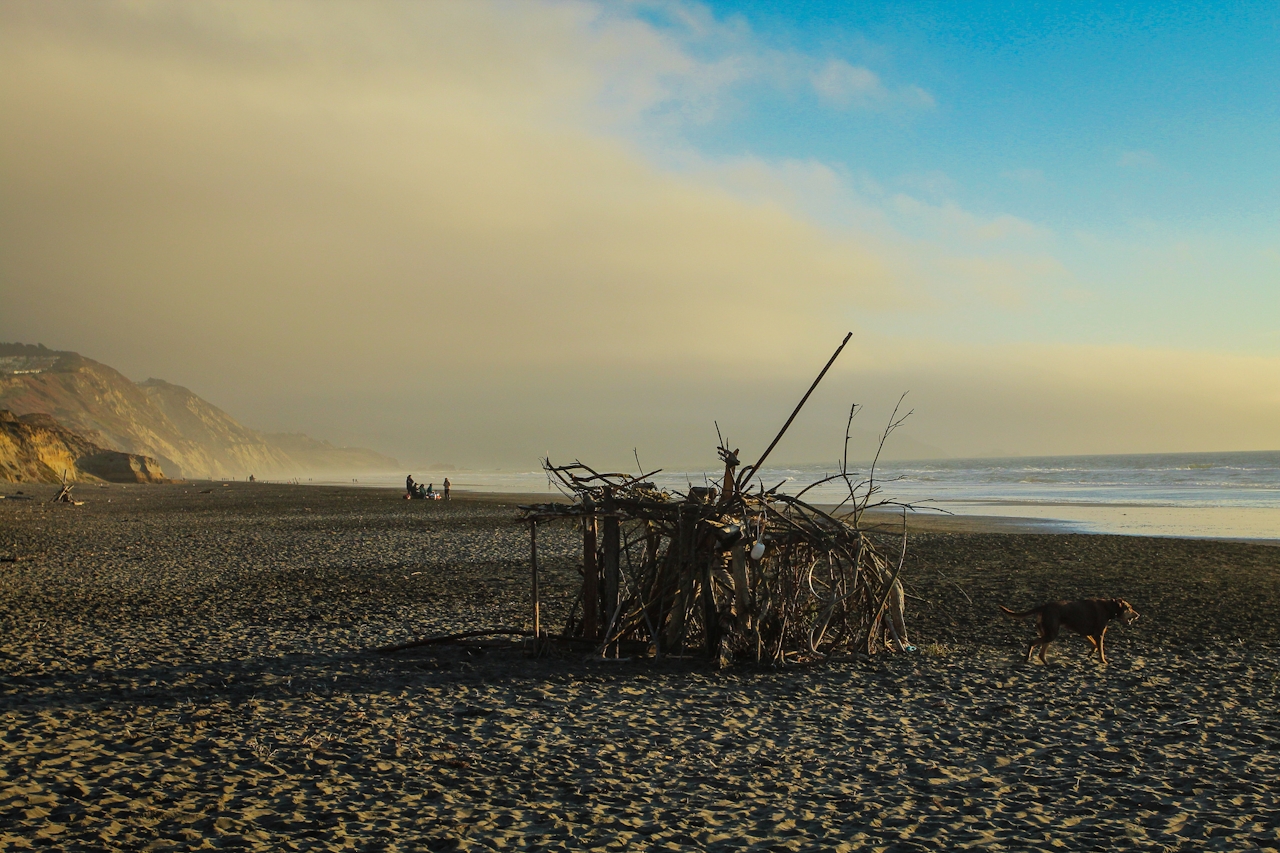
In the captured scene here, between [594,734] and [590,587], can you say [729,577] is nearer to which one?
[590,587]

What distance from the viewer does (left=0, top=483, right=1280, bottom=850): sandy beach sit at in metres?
4.70

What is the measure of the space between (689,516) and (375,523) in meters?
19.4

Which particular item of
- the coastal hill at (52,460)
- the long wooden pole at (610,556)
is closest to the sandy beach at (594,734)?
the long wooden pole at (610,556)

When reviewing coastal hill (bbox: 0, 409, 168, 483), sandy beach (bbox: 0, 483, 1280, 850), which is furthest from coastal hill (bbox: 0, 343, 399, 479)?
sandy beach (bbox: 0, 483, 1280, 850)

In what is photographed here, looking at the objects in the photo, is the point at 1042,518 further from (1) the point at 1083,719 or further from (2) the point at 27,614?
(2) the point at 27,614

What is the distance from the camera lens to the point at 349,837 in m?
4.54

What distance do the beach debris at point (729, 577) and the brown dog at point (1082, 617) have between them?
4.14 feet

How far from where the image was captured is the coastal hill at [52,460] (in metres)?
43.9

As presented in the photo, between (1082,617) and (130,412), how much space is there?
136123 mm

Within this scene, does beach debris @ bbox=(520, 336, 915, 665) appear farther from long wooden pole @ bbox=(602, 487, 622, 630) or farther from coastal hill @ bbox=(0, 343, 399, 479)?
coastal hill @ bbox=(0, 343, 399, 479)

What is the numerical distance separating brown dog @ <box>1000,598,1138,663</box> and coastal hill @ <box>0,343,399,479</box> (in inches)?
3526

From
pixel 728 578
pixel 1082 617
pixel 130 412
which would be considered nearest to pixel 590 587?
pixel 728 578

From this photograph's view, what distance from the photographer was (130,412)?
123875mm

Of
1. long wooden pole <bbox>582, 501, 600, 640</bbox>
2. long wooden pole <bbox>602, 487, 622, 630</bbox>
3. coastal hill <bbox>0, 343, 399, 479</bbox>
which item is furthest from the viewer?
coastal hill <bbox>0, 343, 399, 479</bbox>
